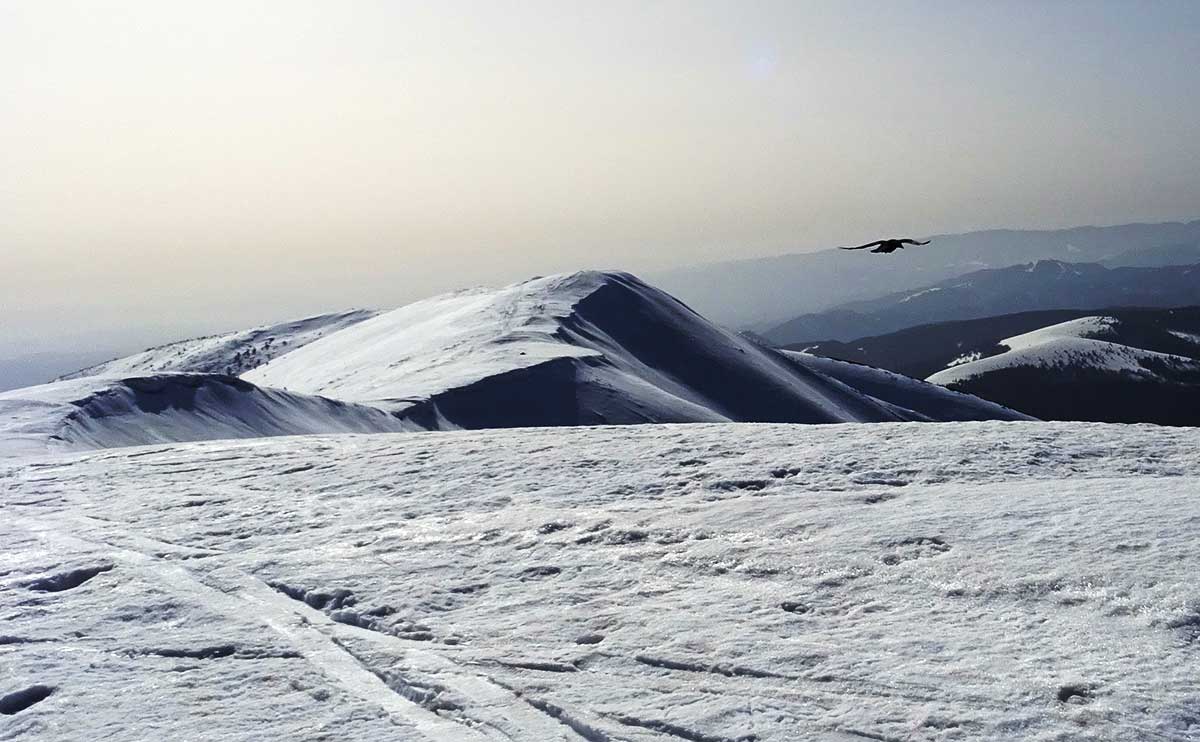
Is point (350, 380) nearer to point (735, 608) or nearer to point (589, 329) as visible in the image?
point (589, 329)

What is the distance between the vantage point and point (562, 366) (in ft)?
153

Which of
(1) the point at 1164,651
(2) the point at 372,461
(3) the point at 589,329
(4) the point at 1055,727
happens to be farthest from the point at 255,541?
(3) the point at 589,329

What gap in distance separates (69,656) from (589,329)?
54.1 metres

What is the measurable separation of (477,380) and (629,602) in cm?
3496

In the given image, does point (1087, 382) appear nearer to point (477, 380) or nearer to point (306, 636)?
point (477, 380)

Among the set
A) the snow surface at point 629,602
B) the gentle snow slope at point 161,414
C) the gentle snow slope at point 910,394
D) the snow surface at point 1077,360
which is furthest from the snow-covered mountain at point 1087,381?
the snow surface at point 629,602

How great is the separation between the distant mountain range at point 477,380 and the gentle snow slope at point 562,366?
153 millimetres

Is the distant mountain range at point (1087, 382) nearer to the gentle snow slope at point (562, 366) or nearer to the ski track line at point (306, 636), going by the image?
the gentle snow slope at point (562, 366)

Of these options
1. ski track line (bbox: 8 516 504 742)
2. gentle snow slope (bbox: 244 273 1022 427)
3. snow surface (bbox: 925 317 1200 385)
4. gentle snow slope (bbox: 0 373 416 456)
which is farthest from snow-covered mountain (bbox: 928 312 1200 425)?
ski track line (bbox: 8 516 504 742)

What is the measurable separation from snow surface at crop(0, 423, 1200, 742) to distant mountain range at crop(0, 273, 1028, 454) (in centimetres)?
1357

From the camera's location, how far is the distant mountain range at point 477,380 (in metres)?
27.5

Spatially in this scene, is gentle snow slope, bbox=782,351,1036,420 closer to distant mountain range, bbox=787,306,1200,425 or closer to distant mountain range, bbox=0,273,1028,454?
distant mountain range, bbox=0,273,1028,454

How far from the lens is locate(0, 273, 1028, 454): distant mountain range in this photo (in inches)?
1082

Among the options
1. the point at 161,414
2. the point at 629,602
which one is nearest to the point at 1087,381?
the point at 161,414
